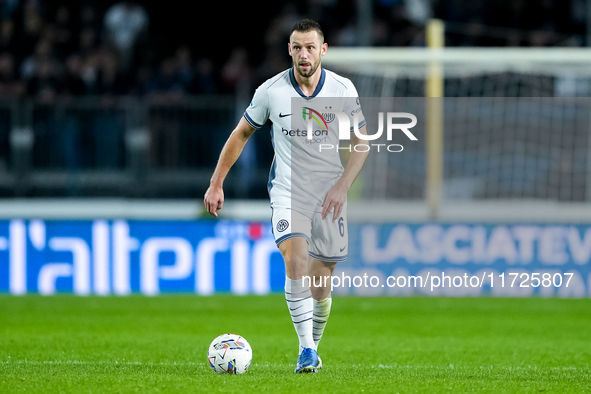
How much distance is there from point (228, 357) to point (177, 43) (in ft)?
36.4

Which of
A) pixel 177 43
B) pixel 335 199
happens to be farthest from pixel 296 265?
pixel 177 43

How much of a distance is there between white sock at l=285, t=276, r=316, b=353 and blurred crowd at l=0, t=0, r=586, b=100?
348 inches

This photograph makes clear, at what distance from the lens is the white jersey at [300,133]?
20.3ft

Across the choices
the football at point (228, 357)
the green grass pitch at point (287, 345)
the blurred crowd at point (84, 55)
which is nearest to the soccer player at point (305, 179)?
the football at point (228, 357)

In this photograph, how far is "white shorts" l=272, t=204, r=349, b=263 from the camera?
608 centimetres

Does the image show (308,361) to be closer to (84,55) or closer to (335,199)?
(335,199)

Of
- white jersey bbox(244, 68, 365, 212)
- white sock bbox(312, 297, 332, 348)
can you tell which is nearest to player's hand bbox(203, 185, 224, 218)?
white jersey bbox(244, 68, 365, 212)

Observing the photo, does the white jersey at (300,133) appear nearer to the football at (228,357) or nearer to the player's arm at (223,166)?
the player's arm at (223,166)

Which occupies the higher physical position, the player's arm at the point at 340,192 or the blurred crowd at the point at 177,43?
the blurred crowd at the point at 177,43

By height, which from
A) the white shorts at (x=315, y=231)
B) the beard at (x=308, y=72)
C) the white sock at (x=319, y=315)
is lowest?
the white sock at (x=319, y=315)

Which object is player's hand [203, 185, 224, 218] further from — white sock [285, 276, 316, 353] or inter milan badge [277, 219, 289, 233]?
white sock [285, 276, 316, 353]

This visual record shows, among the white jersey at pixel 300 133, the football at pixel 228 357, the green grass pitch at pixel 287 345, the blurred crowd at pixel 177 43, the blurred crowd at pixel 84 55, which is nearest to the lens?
the green grass pitch at pixel 287 345

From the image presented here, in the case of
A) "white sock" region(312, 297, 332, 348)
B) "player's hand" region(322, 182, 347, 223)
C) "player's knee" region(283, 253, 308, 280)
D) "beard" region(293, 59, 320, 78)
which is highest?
"beard" region(293, 59, 320, 78)

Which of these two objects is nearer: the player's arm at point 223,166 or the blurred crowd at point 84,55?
the player's arm at point 223,166
